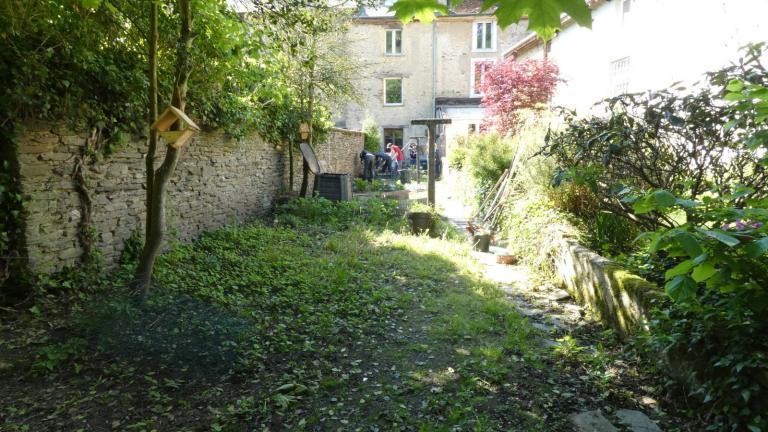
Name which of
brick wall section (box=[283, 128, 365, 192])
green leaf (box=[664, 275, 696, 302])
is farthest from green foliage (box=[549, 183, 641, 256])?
brick wall section (box=[283, 128, 365, 192])

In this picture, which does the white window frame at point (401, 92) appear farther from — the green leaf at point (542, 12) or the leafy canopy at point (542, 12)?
the green leaf at point (542, 12)

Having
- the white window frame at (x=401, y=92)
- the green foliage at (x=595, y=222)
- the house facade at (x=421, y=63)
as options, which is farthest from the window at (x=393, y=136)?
the green foliage at (x=595, y=222)

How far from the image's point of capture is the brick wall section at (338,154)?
11781 millimetres

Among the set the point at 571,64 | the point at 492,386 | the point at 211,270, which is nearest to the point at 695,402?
the point at 492,386

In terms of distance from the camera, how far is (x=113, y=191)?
5594 mm

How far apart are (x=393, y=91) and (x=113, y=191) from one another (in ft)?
71.5

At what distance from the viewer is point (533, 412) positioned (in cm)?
307

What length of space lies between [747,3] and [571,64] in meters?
7.03

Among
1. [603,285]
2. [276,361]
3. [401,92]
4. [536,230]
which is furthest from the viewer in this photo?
[401,92]

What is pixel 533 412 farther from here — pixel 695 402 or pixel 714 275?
pixel 714 275

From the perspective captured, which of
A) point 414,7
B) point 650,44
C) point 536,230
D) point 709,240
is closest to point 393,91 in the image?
point 650,44

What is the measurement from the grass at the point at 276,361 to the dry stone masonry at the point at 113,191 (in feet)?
1.99

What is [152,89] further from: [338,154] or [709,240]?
[338,154]

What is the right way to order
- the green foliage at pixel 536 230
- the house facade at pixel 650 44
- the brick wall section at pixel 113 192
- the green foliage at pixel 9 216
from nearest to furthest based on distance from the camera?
the green foliage at pixel 9 216, the brick wall section at pixel 113 192, the green foliage at pixel 536 230, the house facade at pixel 650 44
